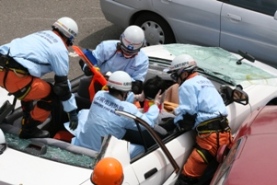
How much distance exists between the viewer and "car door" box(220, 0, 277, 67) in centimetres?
809

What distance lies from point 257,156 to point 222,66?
8.98ft

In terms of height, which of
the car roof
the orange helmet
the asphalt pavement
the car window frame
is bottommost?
the asphalt pavement

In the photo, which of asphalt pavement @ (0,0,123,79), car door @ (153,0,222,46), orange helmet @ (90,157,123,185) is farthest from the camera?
asphalt pavement @ (0,0,123,79)

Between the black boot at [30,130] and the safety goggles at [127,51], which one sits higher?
the safety goggles at [127,51]

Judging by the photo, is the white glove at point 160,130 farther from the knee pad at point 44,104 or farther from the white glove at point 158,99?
the knee pad at point 44,104

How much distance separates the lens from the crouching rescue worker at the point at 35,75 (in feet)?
16.2

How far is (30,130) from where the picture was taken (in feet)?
16.0

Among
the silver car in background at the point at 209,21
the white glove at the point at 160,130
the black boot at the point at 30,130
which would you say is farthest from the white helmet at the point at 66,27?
the silver car in background at the point at 209,21

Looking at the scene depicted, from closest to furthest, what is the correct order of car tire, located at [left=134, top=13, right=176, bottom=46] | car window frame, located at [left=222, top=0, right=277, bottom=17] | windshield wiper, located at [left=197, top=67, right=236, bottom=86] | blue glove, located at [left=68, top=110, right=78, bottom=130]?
1. blue glove, located at [left=68, top=110, right=78, bottom=130]
2. windshield wiper, located at [left=197, top=67, right=236, bottom=86]
3. car window frame, located at [left=222, top=0, right=277, bottom=17]
4. car tire, located at [left=134, top=13, right=176, bottom=46]

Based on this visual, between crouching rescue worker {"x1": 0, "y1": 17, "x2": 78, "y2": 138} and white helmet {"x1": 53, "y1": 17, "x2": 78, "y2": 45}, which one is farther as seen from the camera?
white helmet {"x1": 53, "y1": 17, "x2": 78, "y2": 45}

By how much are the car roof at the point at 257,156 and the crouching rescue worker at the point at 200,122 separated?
2.34 ft

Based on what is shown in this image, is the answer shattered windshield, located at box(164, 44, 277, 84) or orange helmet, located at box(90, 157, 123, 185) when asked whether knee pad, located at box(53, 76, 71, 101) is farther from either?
shattered windshield, located at box(164, 44, 277, 84)

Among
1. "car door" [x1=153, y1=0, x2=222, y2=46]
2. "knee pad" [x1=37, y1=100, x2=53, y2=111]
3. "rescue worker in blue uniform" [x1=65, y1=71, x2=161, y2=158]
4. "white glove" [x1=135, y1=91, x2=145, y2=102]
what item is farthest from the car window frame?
"knee pad" [x1=37, y1=100, x2=53, y2=111]

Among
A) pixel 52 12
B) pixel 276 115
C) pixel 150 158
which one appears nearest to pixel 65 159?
pixel 150 158
